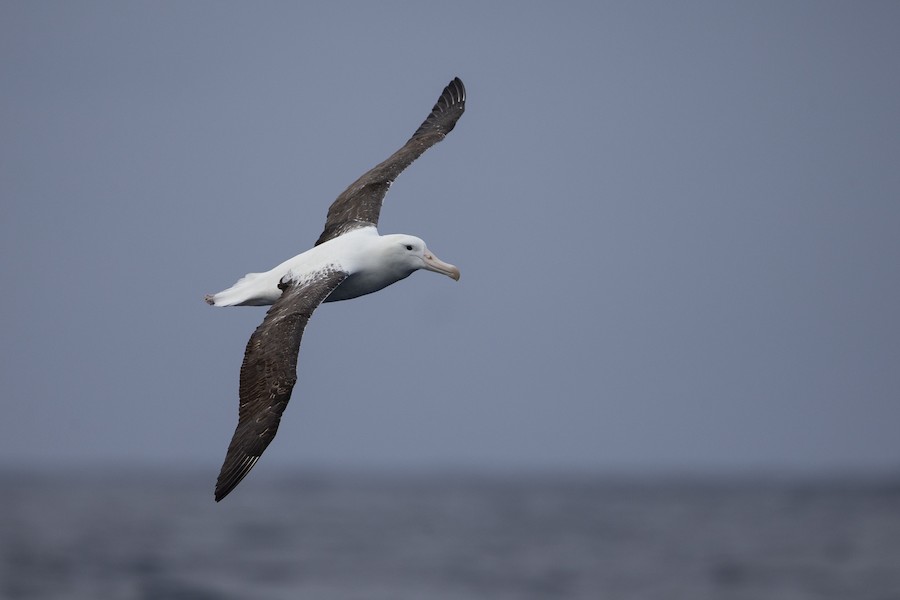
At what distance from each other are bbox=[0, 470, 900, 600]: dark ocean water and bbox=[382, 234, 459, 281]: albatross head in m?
17.5

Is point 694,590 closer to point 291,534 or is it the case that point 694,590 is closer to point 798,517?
Result: point 291,534

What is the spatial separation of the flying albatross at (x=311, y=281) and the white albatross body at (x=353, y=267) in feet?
0.03

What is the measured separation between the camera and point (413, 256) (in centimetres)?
1362

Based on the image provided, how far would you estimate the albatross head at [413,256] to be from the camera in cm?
1358

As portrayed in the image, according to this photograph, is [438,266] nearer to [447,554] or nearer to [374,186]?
[374,186]

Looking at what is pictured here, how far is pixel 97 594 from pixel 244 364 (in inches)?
774

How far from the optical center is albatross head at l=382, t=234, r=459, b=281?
13.6m

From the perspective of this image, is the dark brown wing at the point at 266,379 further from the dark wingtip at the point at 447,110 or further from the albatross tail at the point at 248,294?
the dark wingtip at the point at 447,110

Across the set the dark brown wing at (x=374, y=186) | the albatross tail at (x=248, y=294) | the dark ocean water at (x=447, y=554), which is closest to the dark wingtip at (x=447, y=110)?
the dark brown wing at (x=374, y=186)

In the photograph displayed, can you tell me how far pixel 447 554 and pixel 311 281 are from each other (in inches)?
1126

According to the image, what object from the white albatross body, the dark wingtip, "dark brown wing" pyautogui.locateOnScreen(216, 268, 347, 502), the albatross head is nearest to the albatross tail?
the white albatross body

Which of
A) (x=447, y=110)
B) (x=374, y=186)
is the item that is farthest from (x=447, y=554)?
(x=374, y=186)

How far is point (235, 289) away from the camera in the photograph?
13.7m

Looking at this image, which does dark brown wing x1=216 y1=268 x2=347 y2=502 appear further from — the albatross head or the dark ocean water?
the dark ocean water
